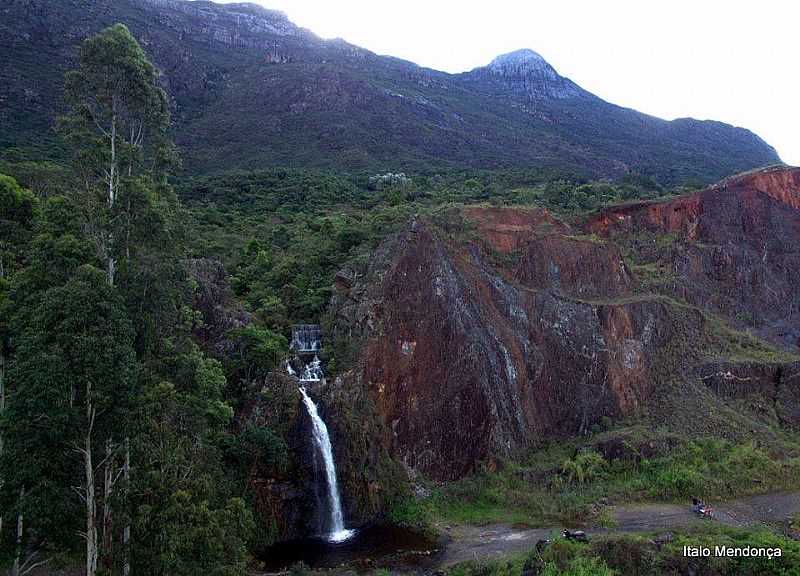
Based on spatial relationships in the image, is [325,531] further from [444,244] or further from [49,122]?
[49,122]

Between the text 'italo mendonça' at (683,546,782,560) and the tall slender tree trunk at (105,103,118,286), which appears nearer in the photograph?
the tall slender tree trunk at (105,103,118,286)

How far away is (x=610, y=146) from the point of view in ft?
335

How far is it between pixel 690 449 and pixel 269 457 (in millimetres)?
18585

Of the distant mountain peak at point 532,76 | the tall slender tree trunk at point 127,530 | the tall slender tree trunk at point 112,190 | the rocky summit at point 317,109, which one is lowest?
the tall slender tree trunk at point 127,530

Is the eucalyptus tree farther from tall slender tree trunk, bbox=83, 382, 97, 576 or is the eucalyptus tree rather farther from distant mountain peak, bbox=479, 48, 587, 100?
distant mountain peak, bbox=479, 48, 587, 100

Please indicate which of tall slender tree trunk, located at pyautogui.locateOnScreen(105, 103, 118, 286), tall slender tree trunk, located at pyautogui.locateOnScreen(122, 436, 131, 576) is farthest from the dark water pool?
tall slender tree trunk, located at pyautogui.locateOnScreen(105, 103, 118, 286)

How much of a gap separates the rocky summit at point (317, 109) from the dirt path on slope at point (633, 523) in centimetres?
5474

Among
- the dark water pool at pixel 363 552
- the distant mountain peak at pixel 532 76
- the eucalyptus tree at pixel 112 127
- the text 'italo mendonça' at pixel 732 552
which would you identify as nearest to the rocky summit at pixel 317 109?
the distant mountain peak at pixel 532 76

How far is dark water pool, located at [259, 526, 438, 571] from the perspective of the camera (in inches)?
771

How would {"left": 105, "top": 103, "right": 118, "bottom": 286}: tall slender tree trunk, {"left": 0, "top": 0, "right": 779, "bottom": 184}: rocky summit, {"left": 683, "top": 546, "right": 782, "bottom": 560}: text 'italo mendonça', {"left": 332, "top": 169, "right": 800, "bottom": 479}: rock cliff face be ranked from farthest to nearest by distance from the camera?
{"left": 0, "top": 0, "right": 779, "bottom": 184}: rocky summit, {"left": 332, "top": 169, "right": 800, "bottom": 479}: rock cliff face, {"left": 683, "top": 546, "right": 782, "bottom": 560}: text 'italo mendonça', {"left": 105, "top": 103, "right": 118, "bottom": 286}: tall slender tree trunk

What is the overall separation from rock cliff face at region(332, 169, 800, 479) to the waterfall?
240 centimetres

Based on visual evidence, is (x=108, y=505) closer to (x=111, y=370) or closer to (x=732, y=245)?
(x=111, y=370)

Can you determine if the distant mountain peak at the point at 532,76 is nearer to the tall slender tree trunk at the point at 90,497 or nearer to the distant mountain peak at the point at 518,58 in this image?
the distant mountain peak at the point at 518,58

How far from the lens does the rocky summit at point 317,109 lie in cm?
7506
